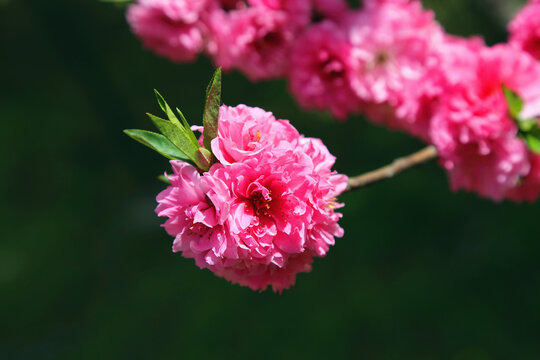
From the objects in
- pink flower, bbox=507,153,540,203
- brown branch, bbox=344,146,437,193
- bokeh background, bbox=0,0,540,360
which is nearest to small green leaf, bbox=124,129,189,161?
brown branch, bbox=344,146,437,193

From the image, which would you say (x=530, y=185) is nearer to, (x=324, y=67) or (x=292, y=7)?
(x=324, y=67)

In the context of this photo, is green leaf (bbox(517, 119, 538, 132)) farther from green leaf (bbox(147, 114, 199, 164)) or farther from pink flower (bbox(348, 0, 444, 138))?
green leaf (bbox(147, 114, 199, 164))

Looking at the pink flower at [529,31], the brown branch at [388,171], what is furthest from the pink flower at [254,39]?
the pink flower at [529,31]

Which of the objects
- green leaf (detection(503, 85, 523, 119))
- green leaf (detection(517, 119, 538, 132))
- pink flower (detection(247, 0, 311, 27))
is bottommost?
green leaf (detection(517, 119, 538, 132))

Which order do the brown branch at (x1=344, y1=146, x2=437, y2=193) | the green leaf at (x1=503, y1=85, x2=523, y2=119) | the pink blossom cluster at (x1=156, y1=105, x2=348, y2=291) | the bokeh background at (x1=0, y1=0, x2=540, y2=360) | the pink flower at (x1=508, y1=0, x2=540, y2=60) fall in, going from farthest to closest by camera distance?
1. the bokeh background at (x1=0, y1=0, x2=540, y2=360)
2. the pink flower at (x1=508, y1=0, x2=540, y2=60)
3. the green leaf at (x1=503, y1=85, x2=523, y2=119)
4. the brown branch at (x1=344, y1=146, x2=437, y2=193)
5. the pink blossom cluster at (x1=156, y1=105, x2=348, y2=291)

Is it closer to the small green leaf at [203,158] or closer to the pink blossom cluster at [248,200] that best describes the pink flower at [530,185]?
the pink blossom cluster at [248,200]
